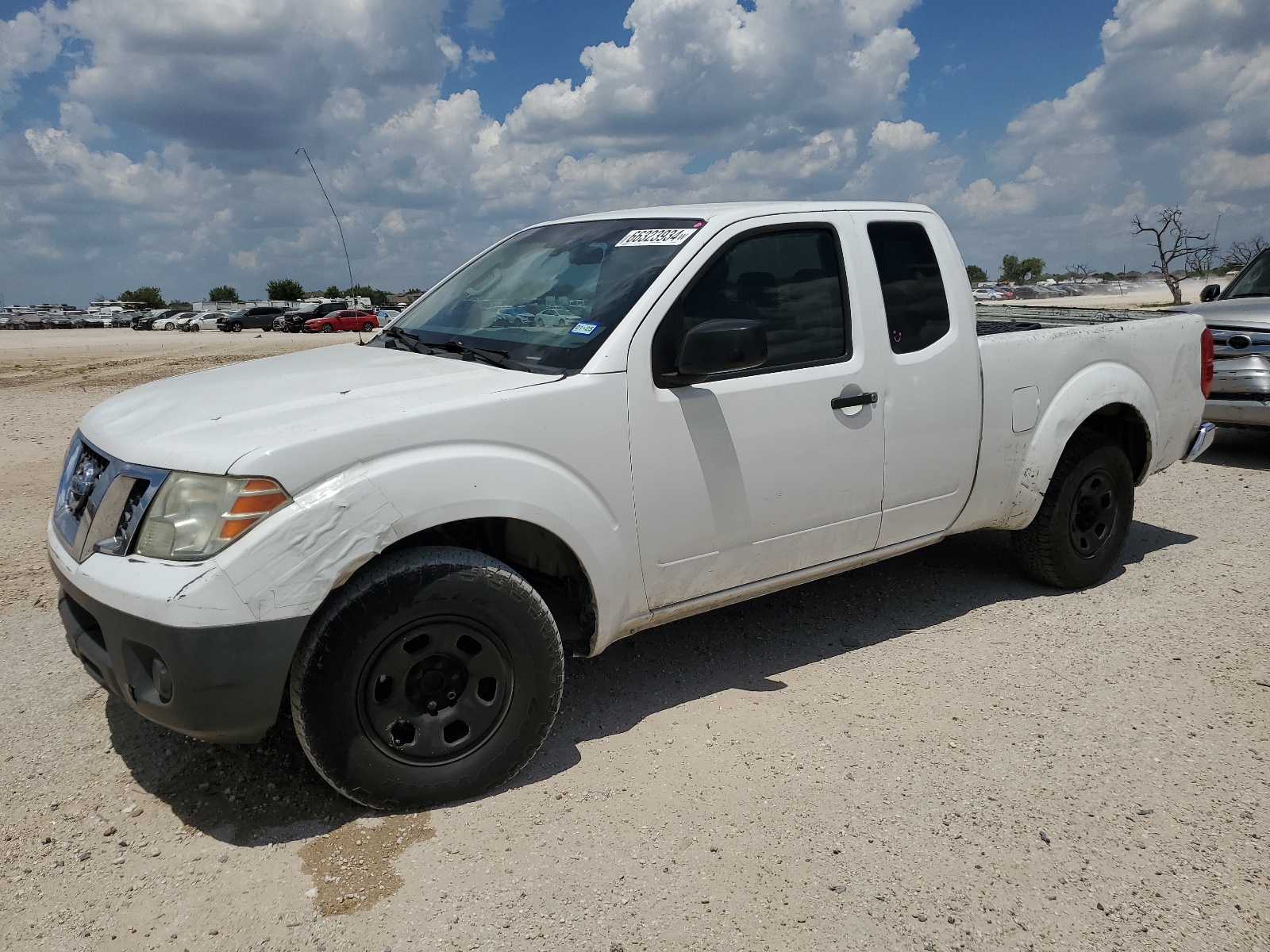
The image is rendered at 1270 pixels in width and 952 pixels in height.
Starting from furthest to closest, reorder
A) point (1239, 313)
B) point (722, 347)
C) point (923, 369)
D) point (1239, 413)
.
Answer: point (1239, 313) → point (1239, 413) → point (923, 369) → point (722, 347)

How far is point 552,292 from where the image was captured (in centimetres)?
375

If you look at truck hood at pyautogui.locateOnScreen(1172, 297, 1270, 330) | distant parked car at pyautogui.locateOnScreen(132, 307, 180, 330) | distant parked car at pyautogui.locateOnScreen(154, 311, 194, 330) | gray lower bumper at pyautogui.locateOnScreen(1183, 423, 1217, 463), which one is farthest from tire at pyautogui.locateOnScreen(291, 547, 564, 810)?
distant parked car at pyautogui.locateOnScreen(132, 307, 180, 330)

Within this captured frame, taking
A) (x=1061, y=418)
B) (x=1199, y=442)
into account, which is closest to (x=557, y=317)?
(x=1061, y=418)

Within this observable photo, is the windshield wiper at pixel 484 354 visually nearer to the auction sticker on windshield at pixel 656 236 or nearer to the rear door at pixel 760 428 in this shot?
the rear door at pixel 760 428

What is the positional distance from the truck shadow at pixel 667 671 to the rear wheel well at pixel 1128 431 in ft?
2.15

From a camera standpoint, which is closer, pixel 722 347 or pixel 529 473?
pixel 529 473

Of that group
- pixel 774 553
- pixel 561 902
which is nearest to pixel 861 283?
pixel 774 553

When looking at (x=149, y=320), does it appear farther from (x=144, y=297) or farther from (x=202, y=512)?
(x=202, y=512)

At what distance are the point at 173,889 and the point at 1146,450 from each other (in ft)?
15.9

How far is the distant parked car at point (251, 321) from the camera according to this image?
51.8m

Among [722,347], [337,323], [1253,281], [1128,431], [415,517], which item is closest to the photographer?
[415,517]

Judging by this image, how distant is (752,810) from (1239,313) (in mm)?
7311

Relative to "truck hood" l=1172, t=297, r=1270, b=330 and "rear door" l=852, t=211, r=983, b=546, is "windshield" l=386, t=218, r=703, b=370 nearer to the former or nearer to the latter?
"rear door" l=852, t=211, r=983, b=546

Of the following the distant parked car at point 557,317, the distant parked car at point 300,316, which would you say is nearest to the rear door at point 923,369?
the distant parked car at point 557,317
